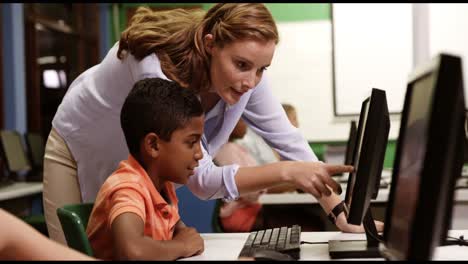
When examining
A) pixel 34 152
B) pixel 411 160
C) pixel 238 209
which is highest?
pixel 411 160

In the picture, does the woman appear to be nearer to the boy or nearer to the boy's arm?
the boy

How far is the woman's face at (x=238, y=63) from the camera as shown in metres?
1.48

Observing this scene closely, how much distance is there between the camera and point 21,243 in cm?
84

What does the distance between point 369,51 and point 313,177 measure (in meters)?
4.62

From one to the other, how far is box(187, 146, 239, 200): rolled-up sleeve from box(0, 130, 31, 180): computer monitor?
2959mm

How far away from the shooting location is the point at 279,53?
5906 millimetres

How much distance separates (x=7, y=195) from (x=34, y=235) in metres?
2.67

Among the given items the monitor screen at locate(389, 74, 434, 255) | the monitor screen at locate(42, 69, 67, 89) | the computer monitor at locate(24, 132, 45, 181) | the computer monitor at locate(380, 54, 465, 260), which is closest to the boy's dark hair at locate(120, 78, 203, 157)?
the monitor screen at locate(389, 74, 434, 255)

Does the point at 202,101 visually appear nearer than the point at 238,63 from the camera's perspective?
No

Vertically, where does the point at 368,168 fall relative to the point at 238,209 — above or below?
above

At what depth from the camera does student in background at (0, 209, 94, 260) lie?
0.83m

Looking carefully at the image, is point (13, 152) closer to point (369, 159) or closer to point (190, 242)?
point (190, 242)

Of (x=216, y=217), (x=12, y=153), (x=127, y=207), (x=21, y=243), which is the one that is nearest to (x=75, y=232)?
(x=127, y=207)

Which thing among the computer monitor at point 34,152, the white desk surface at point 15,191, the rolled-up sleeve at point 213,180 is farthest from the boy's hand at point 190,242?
the computer monitor at point 34,152
